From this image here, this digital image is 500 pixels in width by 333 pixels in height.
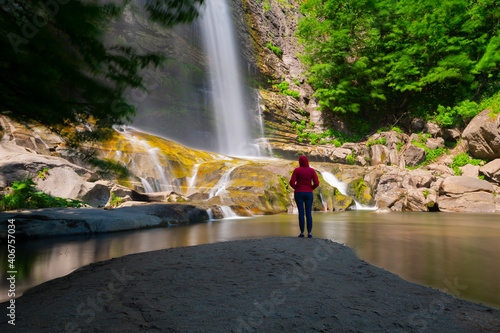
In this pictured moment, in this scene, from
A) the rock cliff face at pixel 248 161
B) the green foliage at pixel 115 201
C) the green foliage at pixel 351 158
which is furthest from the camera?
the green foliage at pixel 351 158

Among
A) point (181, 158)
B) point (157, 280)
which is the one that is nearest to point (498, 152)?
point (181, 158)

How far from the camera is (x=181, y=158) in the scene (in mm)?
15867

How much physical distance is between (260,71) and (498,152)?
73.4ft

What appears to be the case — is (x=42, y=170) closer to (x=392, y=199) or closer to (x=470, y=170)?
(x=392, y=199)

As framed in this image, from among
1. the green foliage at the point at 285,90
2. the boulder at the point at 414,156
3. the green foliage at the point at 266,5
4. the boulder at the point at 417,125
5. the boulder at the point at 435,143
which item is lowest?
the boulder at the point at 414,156

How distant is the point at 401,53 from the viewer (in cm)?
2323

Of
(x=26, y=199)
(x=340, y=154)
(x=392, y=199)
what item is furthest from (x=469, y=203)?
(x=26, y=199)

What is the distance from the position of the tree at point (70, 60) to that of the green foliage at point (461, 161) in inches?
812

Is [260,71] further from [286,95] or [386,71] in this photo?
[386,71]

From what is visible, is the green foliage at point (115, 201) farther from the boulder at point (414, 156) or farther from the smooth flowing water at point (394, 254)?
the boulder at point (414, 156)

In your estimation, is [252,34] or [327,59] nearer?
[327,59]

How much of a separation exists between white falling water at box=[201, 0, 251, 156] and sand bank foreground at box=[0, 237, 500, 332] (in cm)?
2302

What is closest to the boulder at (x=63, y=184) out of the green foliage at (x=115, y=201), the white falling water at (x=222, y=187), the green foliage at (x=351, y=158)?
the green foliage at (x=115, y=201)

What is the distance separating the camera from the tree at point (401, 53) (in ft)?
65.6
